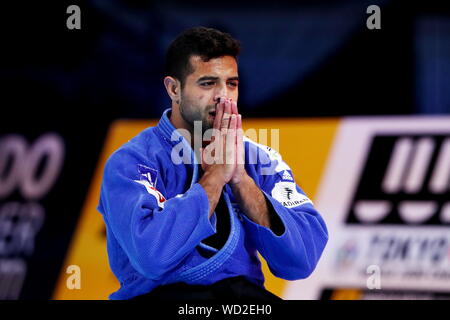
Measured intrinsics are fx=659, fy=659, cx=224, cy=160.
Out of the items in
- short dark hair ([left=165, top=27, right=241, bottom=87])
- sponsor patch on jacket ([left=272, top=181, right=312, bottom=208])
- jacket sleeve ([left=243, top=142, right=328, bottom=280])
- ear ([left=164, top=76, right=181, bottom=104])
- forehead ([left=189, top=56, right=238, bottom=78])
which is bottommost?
jacket sleeve ([left=243, top=142, right=328, bottom=280])

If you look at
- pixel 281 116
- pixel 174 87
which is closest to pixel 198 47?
pixel 174 87

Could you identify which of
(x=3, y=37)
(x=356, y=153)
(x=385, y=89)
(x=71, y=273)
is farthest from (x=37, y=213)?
(x=385, y=89)

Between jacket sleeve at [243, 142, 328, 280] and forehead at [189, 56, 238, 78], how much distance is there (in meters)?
0.45

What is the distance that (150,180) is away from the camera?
2594mm

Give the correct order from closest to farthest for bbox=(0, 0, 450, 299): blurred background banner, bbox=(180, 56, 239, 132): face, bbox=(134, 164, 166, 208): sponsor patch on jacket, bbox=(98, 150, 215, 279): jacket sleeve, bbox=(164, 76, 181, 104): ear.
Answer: bbox=(98, 150, 215, 279): jacket sleeve
bbox=(134, 164, 166, 208): sponsor patch on jacket
bbox=(180, 56, 239, 132): face
bbox=(164, 76, 181, 104): ear
bbox=(0, 0, 450, 299): blurred background banner

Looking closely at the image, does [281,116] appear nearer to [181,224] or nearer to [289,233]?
[289,233]

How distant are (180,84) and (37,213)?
3.26 metres

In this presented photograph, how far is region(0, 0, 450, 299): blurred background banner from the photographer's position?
16.6 feet

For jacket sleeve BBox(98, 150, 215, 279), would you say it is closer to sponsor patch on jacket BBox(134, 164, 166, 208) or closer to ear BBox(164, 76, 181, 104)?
sponsor patch on jacket BBox(134, 164, 166, 208)

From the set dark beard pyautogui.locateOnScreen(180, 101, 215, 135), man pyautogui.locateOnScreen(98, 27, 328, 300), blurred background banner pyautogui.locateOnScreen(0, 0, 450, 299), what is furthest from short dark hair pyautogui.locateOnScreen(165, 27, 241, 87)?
blurred background banner pyautogui.locateOnScreen(0, 0, 450, 299)

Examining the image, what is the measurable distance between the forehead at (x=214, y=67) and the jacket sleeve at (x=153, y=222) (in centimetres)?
51

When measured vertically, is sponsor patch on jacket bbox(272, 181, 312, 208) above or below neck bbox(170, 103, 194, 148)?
below

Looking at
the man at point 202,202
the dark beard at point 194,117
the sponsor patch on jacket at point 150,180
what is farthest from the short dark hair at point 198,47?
the sponsor patch on jacket at point 150,180

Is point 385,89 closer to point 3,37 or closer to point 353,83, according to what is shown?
point 353,83
